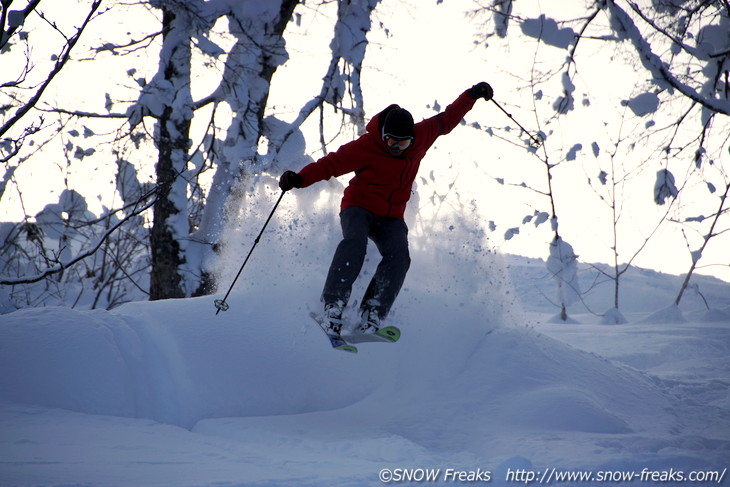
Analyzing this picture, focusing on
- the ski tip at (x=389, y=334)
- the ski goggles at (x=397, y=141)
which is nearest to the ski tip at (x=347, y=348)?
the ski tip at (x=389, y=334)

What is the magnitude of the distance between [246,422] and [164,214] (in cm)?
365

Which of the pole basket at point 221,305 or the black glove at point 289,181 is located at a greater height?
the black glove at point 289,181

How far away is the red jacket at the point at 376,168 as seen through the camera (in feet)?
12.8

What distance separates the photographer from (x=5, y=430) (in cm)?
248

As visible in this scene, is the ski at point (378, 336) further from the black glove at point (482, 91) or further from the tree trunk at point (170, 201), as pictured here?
the tree trunk at point (170, 201)

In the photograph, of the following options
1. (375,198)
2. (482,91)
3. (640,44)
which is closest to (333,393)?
(375,198)

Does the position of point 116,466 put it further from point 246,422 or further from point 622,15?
point 622,15

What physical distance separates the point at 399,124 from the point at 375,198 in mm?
606

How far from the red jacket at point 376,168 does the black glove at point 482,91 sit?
1.34 feet

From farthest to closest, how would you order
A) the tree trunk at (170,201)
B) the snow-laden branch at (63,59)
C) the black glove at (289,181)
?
the tree trunk at (170,201), the black glove at (289,181), the snow-laden branch at (63,59)

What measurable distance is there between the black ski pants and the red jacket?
0.34 ft

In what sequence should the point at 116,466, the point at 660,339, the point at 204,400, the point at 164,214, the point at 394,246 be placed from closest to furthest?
the point at 116,466 < the point at 204,400 < the point at 394,246 < the point at 660,339 < the point at 164,214

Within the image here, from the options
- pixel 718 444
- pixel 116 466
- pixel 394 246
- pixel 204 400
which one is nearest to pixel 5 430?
pixel 116 466

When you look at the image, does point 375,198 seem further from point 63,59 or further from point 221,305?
point 63,59
